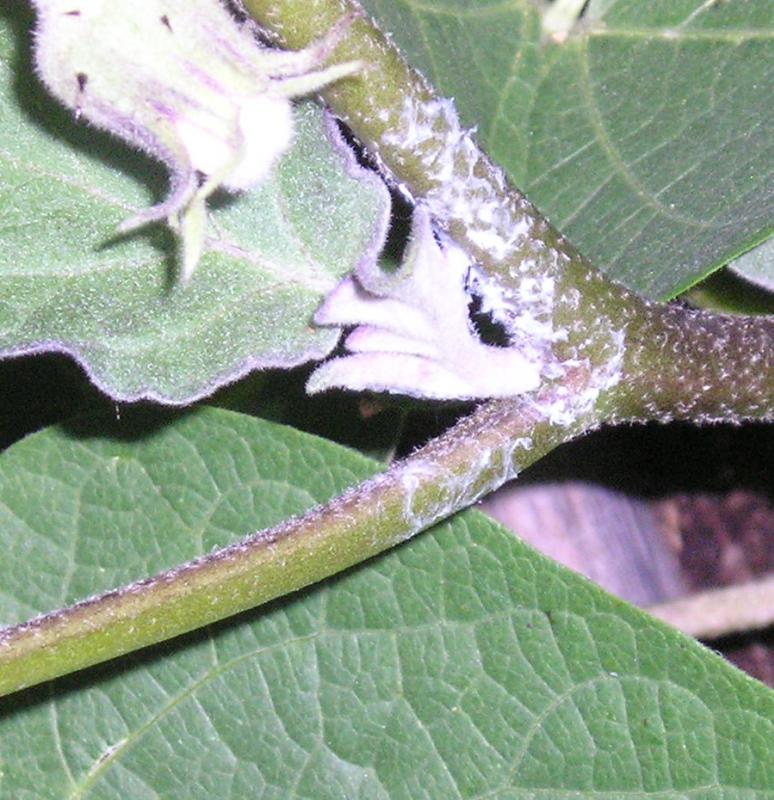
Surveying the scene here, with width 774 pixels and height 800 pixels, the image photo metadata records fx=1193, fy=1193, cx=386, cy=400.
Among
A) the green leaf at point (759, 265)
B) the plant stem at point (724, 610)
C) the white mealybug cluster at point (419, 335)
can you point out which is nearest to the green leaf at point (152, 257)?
the white mealybug cluster at point (419, 335)

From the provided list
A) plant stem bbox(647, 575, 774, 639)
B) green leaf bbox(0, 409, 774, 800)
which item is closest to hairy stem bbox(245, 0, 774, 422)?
green leaf bbox(0, 409, 774, 800)

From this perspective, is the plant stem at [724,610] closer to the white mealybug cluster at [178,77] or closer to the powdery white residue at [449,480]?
the powdery white residue at [449,480]

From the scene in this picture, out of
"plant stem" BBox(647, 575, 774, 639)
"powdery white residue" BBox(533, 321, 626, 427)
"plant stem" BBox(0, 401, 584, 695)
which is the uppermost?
"plant stem" BBox(647, 575, 774, 639)

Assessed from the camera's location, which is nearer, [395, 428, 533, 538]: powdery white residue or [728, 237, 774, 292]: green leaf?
[395, 428, 533, 538]: powdery white residue

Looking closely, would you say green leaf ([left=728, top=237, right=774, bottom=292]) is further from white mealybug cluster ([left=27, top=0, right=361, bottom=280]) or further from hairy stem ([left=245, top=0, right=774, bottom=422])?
white mealybug cluster ([left=27, top=0, right=361, bottom=280])

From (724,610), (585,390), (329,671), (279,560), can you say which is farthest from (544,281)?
(724,610)

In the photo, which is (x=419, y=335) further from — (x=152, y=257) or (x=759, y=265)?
(x=759, y=265)
